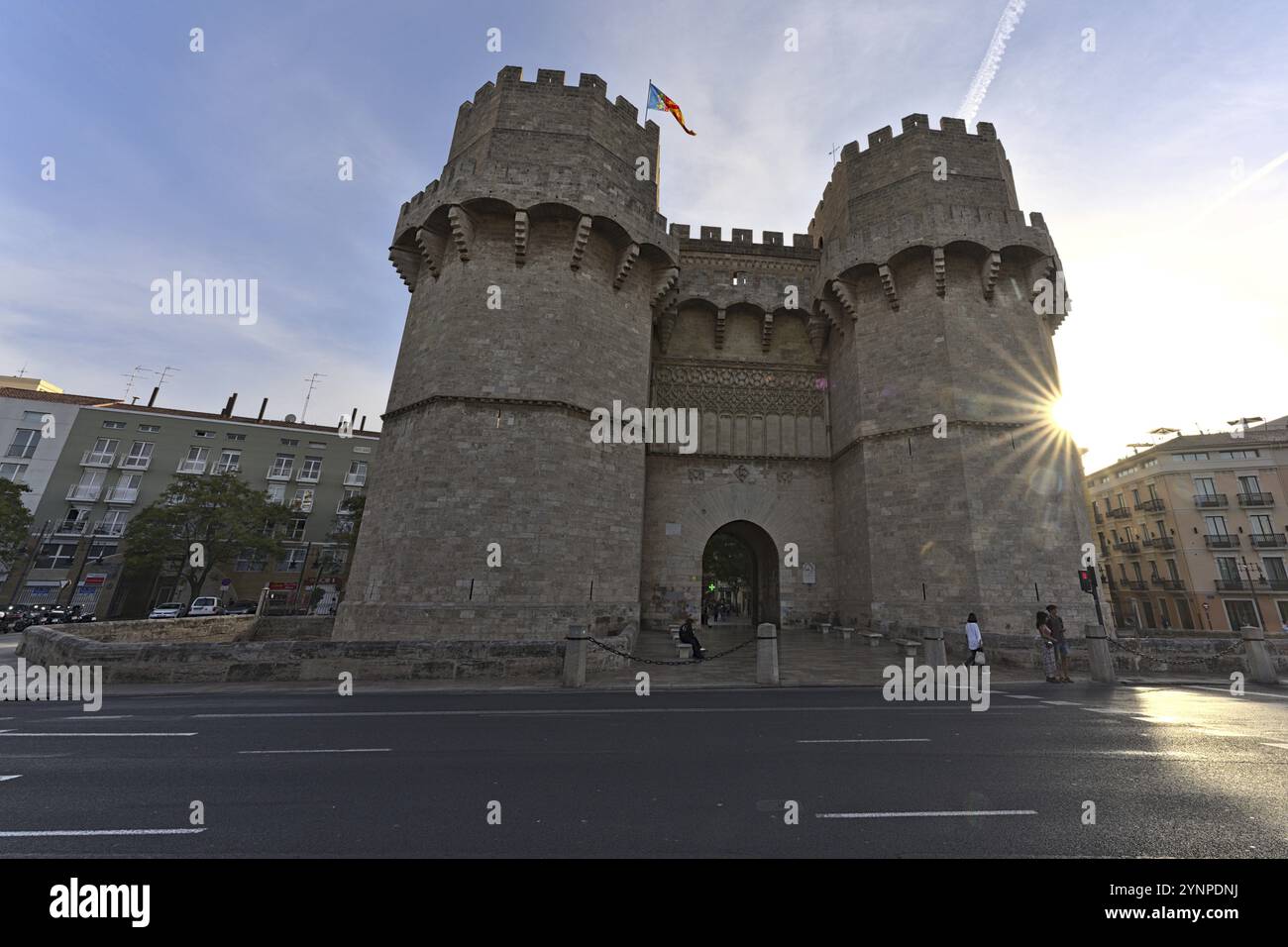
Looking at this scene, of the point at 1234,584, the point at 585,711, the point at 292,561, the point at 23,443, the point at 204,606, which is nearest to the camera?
the point at 585,711

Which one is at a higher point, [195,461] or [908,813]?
[195,461]

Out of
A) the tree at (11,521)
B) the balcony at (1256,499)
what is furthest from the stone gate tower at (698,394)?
the tree at (11,521)

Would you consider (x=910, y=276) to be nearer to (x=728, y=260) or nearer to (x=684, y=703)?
(x=728, y=260)

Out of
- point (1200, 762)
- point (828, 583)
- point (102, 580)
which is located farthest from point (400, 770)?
A: point (102, 580)

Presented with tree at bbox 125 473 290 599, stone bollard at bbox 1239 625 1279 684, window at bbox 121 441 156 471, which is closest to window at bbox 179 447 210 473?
window at bbox 121 441 156 471

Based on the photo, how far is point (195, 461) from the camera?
38.2m

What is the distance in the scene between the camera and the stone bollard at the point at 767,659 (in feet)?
34.3

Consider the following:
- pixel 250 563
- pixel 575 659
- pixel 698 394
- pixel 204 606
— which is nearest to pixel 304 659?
pixel 575 659

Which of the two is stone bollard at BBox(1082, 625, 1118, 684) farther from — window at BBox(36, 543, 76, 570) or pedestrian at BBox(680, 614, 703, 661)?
window at BBox(36, 543, 76, 570)

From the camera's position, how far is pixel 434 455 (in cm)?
1537

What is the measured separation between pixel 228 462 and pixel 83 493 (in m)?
8.60

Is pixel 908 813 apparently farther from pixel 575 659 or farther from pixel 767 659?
pixel 575 659
